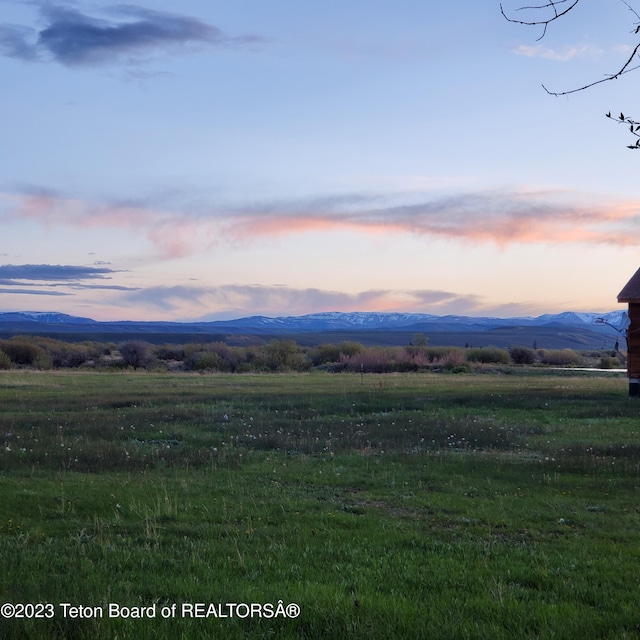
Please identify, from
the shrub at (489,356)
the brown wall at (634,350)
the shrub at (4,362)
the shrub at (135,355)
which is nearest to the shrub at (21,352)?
the shrub at (4,362)

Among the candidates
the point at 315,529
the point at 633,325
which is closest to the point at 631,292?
the point at 633,325

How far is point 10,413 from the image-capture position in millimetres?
26453

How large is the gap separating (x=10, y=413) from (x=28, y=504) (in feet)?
53.7

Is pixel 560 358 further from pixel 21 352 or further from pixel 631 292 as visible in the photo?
pixel 21 352

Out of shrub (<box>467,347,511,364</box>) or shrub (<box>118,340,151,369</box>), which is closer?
shrub (<box>118,340,151,369</box>)

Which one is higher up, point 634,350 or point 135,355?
point 634,350

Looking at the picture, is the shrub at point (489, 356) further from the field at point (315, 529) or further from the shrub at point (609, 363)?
the field at point (315, 529)

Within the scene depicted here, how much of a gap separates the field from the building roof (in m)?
15.9

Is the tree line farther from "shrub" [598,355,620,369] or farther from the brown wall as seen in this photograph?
the brown wall

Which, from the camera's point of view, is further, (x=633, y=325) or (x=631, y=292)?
(x=633, y=325)

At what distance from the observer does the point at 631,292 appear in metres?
39.2

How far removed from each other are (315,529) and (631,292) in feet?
113

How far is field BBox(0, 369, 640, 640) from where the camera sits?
643 centimetres

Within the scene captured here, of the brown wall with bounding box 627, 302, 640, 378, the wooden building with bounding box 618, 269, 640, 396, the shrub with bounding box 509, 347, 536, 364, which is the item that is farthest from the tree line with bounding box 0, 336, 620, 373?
the wooden building with bounding box 618, 269, 640, 396
